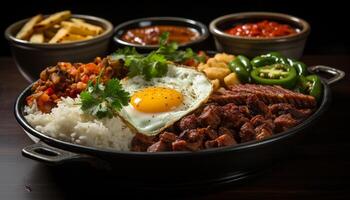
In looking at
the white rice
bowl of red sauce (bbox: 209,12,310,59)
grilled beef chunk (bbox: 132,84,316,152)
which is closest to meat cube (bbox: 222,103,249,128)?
grilled beef chunk (bbox: 132,84,316,152)

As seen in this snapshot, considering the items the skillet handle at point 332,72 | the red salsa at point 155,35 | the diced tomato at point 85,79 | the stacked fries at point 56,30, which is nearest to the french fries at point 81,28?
the stacked fries at point 56,30

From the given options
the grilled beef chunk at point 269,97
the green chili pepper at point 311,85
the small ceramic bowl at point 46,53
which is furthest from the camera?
the small ceramic bowl at point 46,53

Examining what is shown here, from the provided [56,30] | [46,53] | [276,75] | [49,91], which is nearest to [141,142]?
[49,91]

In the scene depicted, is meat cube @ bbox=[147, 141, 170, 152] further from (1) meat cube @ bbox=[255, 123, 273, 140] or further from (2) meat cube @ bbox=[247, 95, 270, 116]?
(2) meat cube @ bbox=[247, 95, 270, 116]

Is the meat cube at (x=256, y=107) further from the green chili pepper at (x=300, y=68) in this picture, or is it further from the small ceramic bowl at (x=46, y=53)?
the small ceramic bowl at (x=46, y=53)

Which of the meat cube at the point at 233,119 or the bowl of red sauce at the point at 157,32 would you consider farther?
the bowl of red sauce at the point at 157,32

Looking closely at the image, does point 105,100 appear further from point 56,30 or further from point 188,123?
point 56,30

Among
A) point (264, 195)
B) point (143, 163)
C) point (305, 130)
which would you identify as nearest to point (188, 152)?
point (143, 163)
